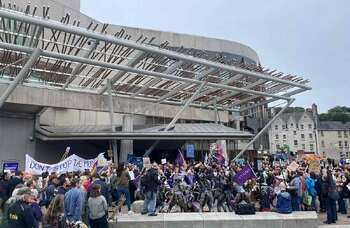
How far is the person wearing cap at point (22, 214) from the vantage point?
20.1 feet

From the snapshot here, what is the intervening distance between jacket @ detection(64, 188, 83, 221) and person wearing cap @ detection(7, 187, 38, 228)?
1904 millimetres

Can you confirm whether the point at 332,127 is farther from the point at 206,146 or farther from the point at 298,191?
the point at 298,191

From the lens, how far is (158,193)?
39.9 feet

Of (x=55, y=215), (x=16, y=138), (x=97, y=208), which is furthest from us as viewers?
(x=16, y=138)

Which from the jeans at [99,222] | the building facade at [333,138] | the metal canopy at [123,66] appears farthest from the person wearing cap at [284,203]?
the building facade at [333,138]

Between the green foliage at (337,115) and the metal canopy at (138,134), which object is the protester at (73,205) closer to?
the metal canopy at (138,134)

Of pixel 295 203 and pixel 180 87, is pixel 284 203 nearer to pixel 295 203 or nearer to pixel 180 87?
pixel 295 203

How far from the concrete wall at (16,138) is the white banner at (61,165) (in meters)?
11.3

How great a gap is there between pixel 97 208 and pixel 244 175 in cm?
637

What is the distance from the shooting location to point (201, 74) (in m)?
26.7

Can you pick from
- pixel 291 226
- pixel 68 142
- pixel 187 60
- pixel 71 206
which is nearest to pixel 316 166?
pixel 291 226

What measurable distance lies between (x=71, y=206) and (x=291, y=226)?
6.07 m

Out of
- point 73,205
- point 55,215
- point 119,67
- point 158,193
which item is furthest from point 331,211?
point 119,67

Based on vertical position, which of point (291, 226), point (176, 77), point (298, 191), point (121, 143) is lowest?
point (291, 226)
